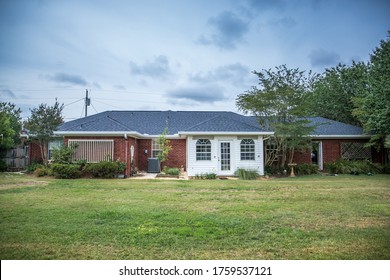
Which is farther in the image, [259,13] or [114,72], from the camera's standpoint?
[114,72]

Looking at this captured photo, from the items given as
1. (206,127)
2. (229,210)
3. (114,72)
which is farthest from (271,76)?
(229,210)

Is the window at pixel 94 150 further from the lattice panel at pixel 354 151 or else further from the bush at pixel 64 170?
the lattice panel at pixel 354 151

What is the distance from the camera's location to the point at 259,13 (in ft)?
18.1

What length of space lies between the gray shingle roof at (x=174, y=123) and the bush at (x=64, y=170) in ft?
6.70

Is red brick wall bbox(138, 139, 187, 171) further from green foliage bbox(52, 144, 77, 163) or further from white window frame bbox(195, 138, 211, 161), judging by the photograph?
green foliage bbox(52, 144, 77, 163)

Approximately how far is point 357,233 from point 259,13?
4497 mm

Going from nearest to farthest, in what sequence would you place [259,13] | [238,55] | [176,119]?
1. [259,13]
2. [238,55]
3. [176,119]

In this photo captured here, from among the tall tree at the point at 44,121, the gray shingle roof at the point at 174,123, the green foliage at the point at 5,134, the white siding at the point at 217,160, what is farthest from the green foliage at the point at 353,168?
the green foliage at the point at 5,134

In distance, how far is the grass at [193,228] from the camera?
364cm

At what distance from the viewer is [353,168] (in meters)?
16.5

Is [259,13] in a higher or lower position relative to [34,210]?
higher

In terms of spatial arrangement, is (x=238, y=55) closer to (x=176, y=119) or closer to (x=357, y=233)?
(x=357, y=233)

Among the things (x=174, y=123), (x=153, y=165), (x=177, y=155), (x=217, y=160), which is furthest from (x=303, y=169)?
(x=174, y=123)

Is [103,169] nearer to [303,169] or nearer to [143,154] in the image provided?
[143,154]
